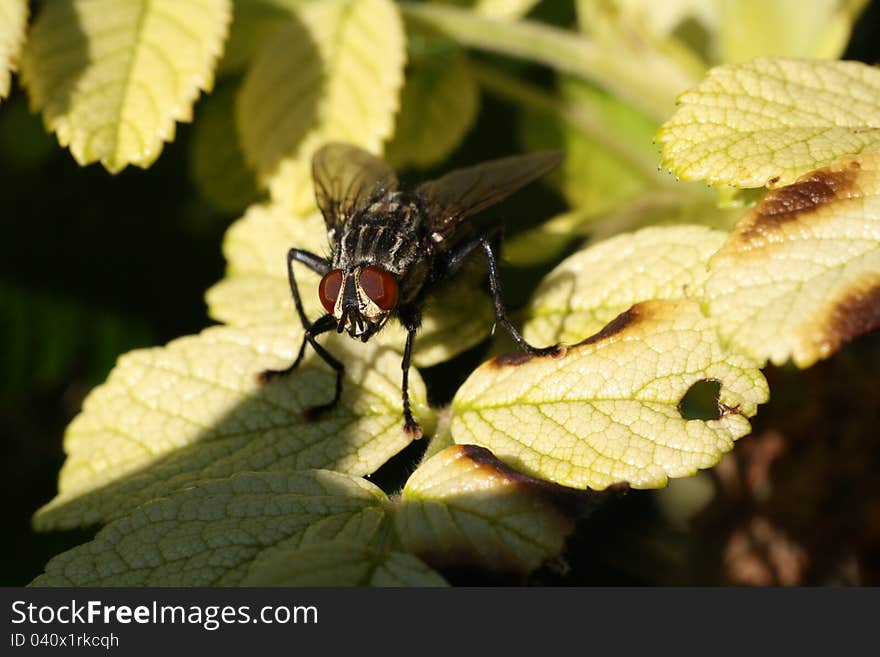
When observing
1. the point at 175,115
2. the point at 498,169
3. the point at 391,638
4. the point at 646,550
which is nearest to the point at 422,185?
the point at 498,169

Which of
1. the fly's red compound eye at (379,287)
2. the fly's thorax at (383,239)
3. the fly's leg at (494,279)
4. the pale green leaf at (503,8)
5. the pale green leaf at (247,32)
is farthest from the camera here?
the pale green leaf at (503,8)

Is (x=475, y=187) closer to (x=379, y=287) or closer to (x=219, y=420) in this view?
(x=379, y=287)

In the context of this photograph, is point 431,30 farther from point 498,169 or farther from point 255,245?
point 255,245

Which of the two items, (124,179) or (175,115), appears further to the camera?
(124,179)

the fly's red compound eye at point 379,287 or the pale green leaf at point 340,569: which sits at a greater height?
the fly's red compound eye at point 379,287

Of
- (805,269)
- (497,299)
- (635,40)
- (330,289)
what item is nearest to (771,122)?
(805,269)

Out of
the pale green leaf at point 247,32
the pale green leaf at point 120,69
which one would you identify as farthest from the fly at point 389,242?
the pale green leaf at point 247,32

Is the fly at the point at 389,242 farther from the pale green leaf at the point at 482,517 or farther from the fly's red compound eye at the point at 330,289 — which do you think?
the pale green leaf at the point at 482,517
